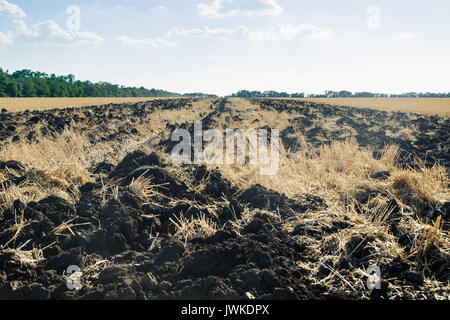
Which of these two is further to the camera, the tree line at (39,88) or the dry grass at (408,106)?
the tree line at (39,88)

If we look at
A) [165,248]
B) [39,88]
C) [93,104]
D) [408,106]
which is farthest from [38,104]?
[39,88]

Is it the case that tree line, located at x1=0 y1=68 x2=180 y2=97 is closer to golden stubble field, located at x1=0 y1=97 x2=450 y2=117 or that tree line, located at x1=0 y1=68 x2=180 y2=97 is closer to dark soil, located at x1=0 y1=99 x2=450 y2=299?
golden stubble field, located at x1=0 y1=97 x2=450 y2=117

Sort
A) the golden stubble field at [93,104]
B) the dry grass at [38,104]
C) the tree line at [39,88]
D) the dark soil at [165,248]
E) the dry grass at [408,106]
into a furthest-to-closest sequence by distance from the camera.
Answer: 1. the tree line at [39,88]
2. the dry grass at [408,106]
3. the golden stubble field at [93,104]
4. the dry grass at [38,104]
5. the dark soil at [165,248]

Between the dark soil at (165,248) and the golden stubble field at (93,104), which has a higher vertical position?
the golden stubble field at (93,104)

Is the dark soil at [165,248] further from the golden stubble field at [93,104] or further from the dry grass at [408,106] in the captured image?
the dry grass at [408,106]

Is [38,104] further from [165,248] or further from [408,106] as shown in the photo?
[408,106]

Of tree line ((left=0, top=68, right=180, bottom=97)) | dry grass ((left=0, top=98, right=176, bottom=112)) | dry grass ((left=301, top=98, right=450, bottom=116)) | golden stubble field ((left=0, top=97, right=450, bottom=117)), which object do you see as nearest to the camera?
dry grass ((left=0, top=98, right=176, bottom=112))

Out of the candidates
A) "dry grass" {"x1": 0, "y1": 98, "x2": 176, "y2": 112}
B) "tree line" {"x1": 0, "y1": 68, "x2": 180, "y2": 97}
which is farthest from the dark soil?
"tree line" {"x1": 0, "y1": 68, "x2": 180, "y2": 97}

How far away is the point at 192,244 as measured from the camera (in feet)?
11.2

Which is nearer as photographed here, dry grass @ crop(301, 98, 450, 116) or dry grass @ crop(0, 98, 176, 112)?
dry grass @ crop(0, 98, 176, 112)

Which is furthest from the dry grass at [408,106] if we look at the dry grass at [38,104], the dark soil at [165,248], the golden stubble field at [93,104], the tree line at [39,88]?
the tree line at [39,88]

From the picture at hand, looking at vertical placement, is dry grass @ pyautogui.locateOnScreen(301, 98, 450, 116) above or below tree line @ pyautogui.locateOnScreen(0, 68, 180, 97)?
below

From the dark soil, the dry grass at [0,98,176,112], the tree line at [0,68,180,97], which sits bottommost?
the dark soil

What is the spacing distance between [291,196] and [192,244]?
6.58 feet
